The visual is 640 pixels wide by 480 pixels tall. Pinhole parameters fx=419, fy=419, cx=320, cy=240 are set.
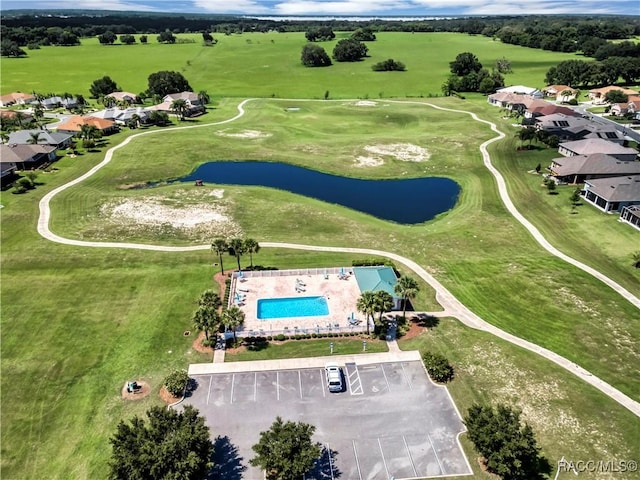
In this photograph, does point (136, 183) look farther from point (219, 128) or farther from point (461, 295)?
point (461, 295)

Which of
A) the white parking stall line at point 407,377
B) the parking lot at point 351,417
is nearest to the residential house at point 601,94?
the white parking stall line at point 407,377

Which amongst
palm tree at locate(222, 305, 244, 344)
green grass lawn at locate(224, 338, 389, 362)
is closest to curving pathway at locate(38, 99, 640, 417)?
green grass lawn at locate(224, 338, 389, 362)

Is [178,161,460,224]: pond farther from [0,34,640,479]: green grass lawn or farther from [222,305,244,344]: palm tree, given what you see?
[222,305,244,344]: palm tree

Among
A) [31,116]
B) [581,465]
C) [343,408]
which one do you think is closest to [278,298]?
[343,408]

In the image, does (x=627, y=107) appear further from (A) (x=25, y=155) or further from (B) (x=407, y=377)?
(A) (x=25, y=155)

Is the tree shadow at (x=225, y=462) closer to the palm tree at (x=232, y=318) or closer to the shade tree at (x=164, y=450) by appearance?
the shade tree at (x=164, y=450)

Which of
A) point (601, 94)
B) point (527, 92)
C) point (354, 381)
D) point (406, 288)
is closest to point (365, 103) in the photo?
point (527, 92)
